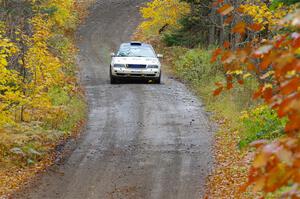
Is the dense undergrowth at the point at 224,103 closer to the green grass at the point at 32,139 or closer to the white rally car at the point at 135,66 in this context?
the white rally car at the point at 135,66

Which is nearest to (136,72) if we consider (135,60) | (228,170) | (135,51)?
(135,60)

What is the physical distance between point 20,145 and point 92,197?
3219 millimetres

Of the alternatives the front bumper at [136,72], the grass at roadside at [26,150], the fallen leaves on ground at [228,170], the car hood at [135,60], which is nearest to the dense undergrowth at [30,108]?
the grass at roadside at [26,150]

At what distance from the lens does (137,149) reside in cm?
1308

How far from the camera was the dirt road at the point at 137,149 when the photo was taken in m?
10.2

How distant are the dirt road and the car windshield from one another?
1.37 m

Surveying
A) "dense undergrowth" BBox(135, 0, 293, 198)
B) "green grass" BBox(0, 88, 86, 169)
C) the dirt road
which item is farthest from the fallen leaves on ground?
"green grass" BBox(0, 88, 86, 169)

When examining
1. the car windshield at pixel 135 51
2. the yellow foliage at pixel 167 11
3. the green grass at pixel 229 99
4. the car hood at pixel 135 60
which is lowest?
the green grass at pixel 229 99

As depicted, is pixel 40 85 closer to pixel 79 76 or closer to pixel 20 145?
pixel 20 145

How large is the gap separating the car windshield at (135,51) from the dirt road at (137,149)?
53.9 inches

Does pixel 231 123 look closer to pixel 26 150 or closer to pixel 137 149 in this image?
pixel 137 149

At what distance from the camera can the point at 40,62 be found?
14750 millimetres

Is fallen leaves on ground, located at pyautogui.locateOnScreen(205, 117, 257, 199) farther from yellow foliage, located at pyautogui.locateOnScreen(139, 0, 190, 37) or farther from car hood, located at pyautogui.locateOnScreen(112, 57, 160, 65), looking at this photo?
yellow foliage, located at pyautogui.locateOnScreen(139, 0, 190, 37)

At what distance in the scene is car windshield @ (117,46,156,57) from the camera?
76.6 feet
